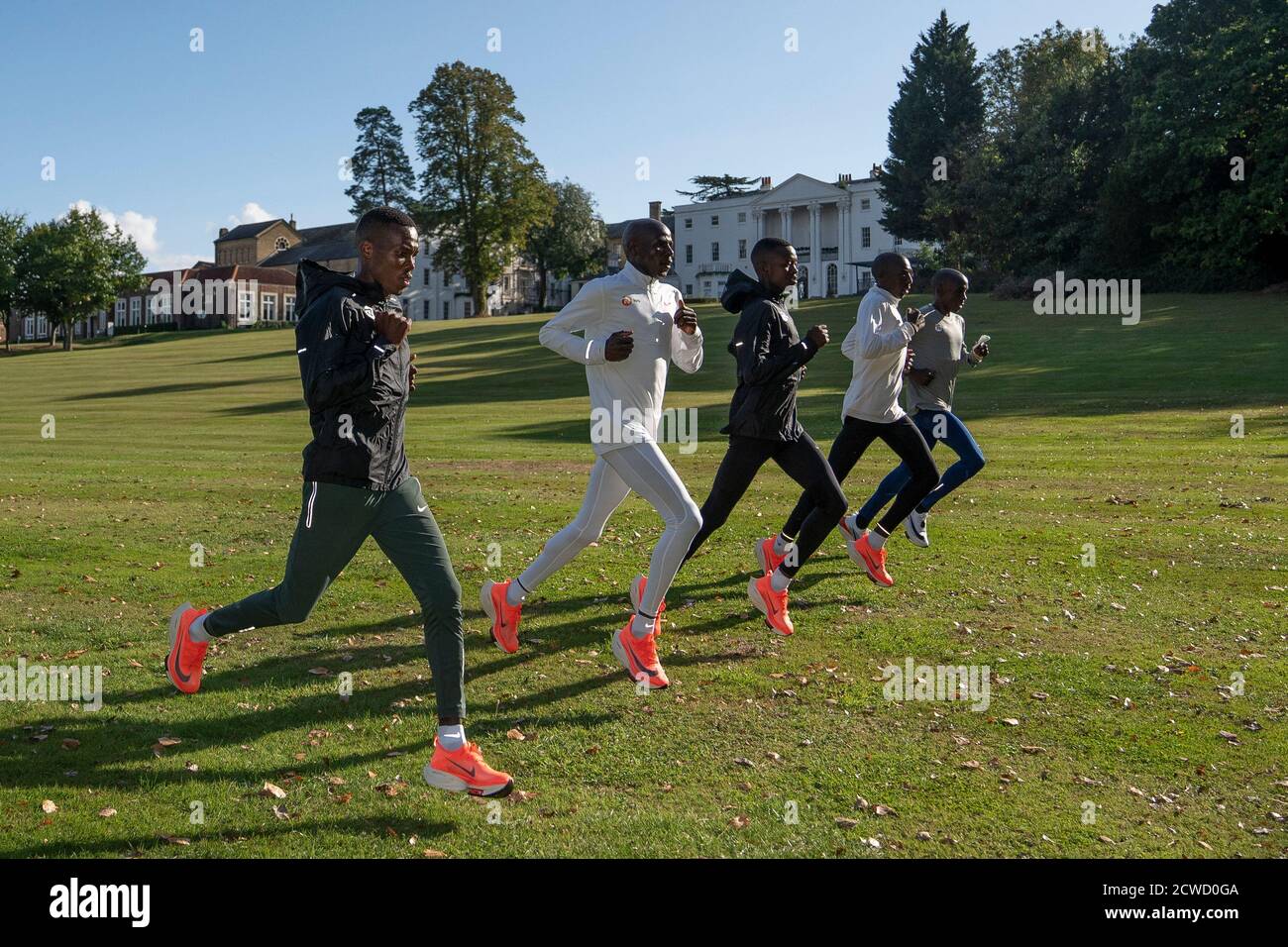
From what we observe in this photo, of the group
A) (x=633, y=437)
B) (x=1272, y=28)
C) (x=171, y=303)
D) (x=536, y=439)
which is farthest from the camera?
(x=171, y=303)

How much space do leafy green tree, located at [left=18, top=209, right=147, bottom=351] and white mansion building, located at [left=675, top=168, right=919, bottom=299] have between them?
47.8m

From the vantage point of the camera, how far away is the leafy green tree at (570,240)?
98562 mm

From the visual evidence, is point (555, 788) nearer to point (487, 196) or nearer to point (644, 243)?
point (644, 243)

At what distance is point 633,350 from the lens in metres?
6.47

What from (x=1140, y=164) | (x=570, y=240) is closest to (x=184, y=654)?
(x=1140, y=164)

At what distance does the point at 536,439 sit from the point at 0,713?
16731 mm

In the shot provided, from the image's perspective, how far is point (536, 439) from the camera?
74.4 feet

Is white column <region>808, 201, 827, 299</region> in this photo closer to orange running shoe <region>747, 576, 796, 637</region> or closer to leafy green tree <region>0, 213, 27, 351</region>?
leafy green tree <region>0, 213, 27, 351</region>

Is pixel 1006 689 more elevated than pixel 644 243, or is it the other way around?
pixel 644 243

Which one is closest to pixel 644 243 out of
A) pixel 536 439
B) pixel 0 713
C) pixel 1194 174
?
pixel 0 713

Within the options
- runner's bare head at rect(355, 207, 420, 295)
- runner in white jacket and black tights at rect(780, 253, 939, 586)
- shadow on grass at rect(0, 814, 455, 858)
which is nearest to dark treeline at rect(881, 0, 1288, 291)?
runner in white jacket and black tights at rect(780, 253, 939, 586)

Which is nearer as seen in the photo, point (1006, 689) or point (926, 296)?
point (1006, 689)

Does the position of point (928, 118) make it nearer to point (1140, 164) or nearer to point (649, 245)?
point (1140, 164)

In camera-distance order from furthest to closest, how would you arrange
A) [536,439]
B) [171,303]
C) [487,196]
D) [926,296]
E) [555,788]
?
[171,303] → [487,196] → [926,296] → [536,439] → [555,788]
